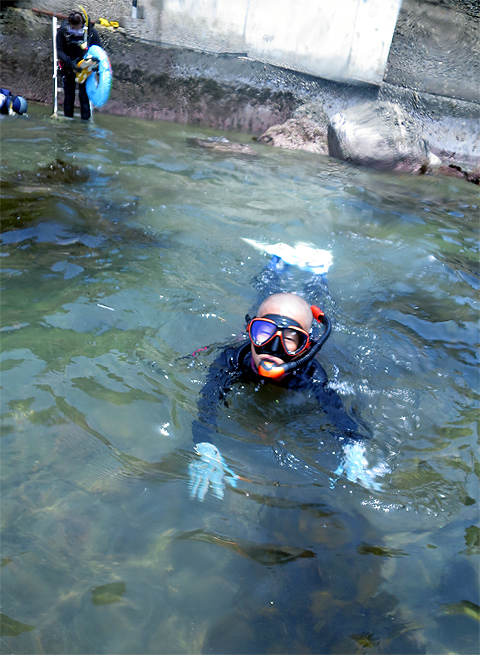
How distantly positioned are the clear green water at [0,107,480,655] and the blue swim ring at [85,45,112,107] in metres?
3.51

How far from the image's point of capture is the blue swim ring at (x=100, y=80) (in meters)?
8.88

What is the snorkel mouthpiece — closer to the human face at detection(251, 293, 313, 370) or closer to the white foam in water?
the human face at detection(251, 293, 313, 370)

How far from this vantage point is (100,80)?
8.91m

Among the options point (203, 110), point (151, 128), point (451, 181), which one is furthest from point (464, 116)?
point (151, 128)

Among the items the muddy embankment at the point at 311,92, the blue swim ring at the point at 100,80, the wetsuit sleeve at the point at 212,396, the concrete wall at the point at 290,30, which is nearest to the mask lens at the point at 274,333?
the wetsuit sleeve at the point at 212,396

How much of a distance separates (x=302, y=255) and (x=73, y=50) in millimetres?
6380

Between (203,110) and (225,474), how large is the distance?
8989mm

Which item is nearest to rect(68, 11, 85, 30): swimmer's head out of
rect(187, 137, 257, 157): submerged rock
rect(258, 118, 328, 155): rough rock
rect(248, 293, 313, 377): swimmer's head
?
rect(187, 137, 257, 157): submerged rock

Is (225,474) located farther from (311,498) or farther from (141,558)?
(141,558)

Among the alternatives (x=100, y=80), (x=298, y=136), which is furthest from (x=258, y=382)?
(x=298, y=136)

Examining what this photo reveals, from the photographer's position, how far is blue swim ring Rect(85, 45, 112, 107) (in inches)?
350

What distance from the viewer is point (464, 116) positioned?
405 inches

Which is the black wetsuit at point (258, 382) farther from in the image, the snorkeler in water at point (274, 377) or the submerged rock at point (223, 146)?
the submerged rock at point (223, 146)

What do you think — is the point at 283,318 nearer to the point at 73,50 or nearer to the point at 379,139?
the point at 379,139
